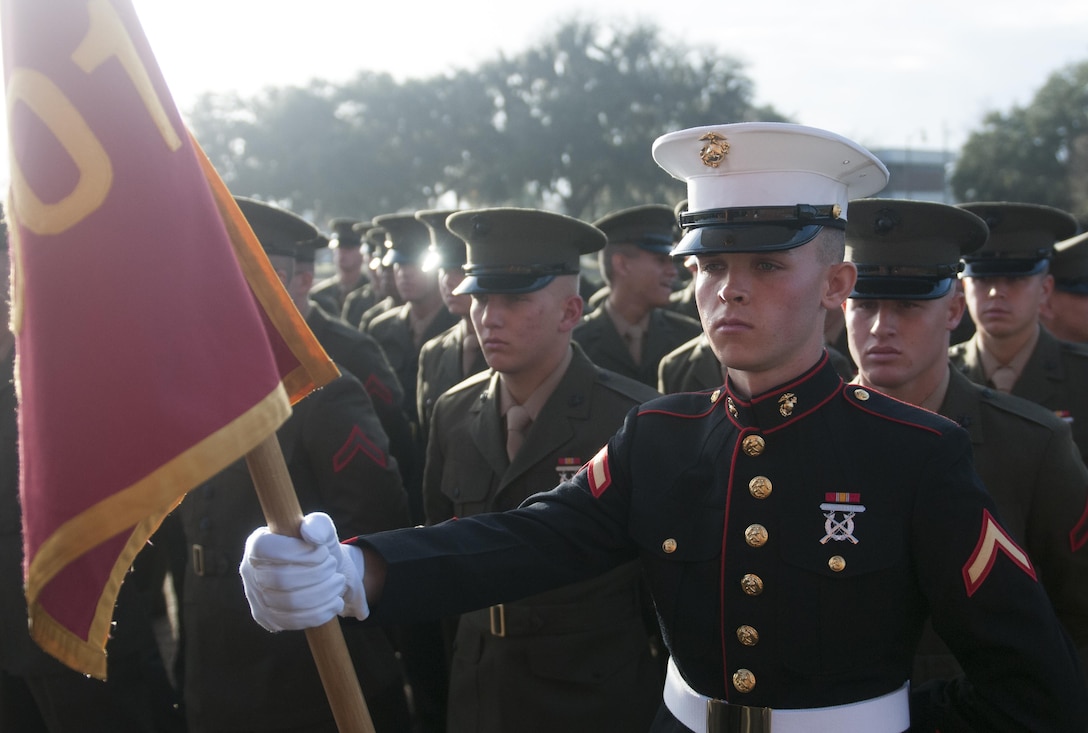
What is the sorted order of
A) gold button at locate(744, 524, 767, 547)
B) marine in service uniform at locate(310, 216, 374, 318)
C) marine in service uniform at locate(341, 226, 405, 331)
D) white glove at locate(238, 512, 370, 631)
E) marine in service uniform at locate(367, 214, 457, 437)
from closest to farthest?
white glove at locate(238, 512, 370, 631) < gold button at locate(744, 524, 767, 547) < marine in service uniform at locate(367, 214, 457, 437) < marine in service uniform at locate(341, 226, 405, 331) < marine in service uniform at locate(310, 216, 374, 318)

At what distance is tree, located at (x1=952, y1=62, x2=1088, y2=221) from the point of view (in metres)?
35.4

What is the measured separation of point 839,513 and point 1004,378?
3.05 metres

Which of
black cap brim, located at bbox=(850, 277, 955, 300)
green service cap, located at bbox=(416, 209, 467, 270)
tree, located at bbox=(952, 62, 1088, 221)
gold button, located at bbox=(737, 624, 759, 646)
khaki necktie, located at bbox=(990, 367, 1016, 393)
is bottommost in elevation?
tree, located at bbox=(952, 62, 1088, 221)

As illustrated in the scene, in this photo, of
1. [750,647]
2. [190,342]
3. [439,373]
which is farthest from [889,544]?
[439,373]

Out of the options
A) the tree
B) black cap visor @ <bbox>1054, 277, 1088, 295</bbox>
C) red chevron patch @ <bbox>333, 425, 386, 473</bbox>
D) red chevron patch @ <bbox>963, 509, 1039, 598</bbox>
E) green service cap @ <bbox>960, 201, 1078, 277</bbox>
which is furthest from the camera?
the tree

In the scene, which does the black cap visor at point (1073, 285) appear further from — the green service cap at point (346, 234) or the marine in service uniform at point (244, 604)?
the green service cap at point (346, 234)

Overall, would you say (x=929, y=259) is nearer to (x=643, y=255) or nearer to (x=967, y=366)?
(x=967, y=366)

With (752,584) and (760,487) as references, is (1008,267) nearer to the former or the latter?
(760,487)

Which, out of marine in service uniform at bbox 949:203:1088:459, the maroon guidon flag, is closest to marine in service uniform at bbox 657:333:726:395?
marine in service uniform at bbox 949:203:1088:459

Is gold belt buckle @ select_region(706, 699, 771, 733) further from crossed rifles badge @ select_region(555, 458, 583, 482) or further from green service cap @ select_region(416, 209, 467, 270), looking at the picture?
green service cap @ select_region(416, 209, 467, 270)

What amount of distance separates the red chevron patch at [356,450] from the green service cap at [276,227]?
1439 mm

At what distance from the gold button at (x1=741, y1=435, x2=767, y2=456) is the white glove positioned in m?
0.97

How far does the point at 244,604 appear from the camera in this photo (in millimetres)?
3701

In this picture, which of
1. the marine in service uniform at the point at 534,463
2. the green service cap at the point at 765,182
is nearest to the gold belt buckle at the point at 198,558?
the marine in service uniform at the point at 534,463
